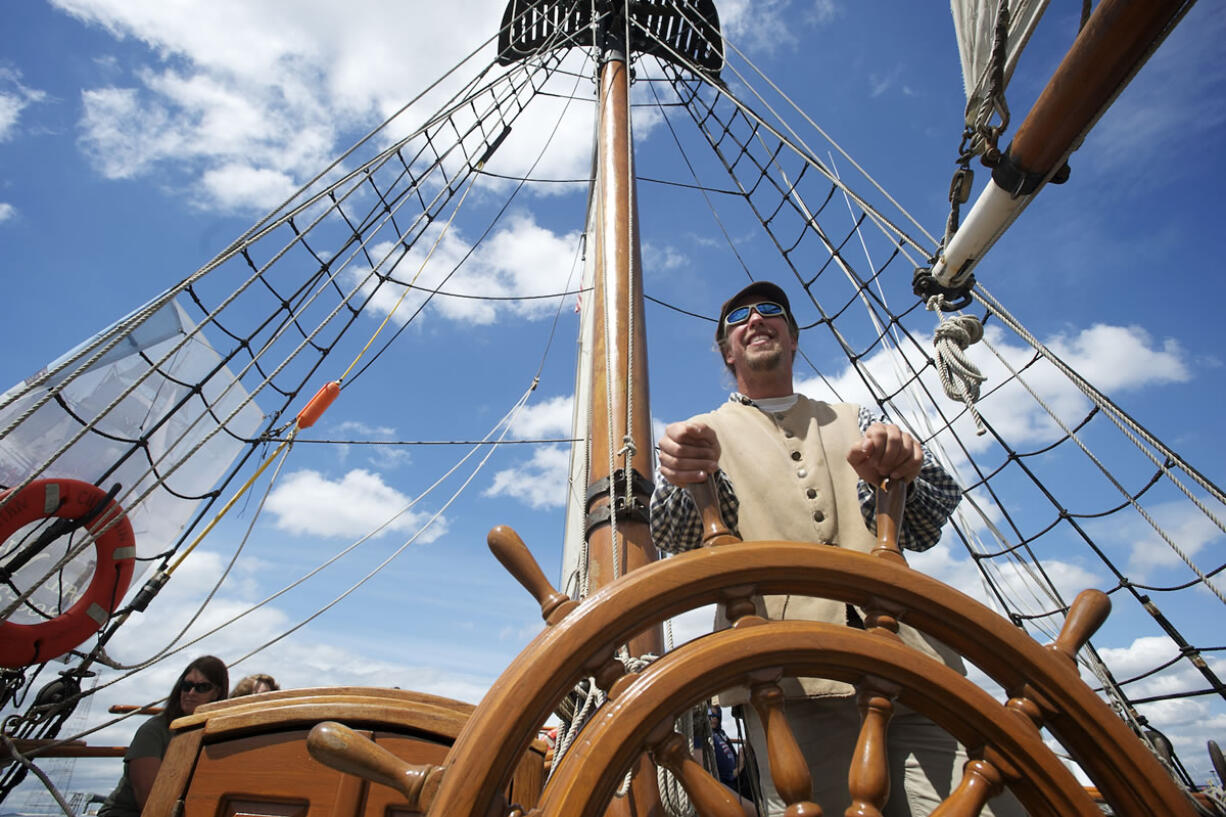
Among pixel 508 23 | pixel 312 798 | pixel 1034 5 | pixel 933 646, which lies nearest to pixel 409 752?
pixel 312 798

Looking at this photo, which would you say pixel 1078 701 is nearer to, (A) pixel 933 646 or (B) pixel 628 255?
(A) pixel 933 646

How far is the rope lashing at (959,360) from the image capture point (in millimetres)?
2061

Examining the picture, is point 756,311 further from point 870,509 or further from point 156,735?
point 156,735

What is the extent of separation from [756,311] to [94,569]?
3.63 m

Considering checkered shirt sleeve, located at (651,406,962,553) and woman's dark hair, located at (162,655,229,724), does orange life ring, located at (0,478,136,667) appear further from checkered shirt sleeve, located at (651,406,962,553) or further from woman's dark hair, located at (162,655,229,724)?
checkered shirt sleeve, located at (651,406,962,553)

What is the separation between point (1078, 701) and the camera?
2.40 feet

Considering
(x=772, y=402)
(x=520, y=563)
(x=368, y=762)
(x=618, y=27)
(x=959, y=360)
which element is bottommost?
(x=368, y=762)

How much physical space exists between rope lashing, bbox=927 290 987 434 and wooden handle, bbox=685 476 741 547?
4.88 feet

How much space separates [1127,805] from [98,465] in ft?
15.3

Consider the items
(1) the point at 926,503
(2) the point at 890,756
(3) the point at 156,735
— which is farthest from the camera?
(3) the point at 156,735

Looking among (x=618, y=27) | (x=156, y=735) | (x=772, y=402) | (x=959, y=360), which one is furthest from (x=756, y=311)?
(x=618, y=27)

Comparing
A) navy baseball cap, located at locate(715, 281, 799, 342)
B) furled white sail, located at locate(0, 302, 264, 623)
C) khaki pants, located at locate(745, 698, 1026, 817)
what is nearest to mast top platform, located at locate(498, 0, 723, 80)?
furled white sail, located at locate(0, 302, 264, 623)

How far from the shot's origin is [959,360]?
208 cm

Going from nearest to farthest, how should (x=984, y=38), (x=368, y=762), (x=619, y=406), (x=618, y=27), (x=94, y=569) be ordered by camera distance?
1. (x=368, y=762)
2. (x=619, y=406)
3. (x=984, y=38)
4. (x=94, y=569)
5. (x=618, y=27)
